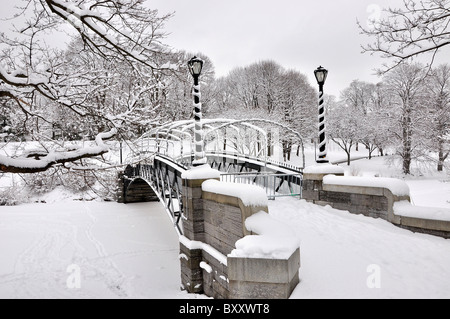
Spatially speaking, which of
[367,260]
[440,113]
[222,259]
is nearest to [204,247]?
[222,259]

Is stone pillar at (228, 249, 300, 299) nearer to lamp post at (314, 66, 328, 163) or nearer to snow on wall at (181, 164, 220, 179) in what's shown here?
snow on wall at (181, 164, 220, 179)

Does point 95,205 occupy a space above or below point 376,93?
below

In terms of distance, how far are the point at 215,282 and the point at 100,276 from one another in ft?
23.7

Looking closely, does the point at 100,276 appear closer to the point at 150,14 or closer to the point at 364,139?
the point at 150,14

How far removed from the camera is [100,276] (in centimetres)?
1270

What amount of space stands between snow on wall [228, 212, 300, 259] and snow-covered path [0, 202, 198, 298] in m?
4.64

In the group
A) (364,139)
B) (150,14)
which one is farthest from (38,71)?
(364,139)

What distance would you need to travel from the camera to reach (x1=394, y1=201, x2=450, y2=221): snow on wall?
6.44 meters

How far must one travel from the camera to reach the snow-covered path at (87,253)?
451 inches

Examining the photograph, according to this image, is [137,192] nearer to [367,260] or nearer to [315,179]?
[315,179]

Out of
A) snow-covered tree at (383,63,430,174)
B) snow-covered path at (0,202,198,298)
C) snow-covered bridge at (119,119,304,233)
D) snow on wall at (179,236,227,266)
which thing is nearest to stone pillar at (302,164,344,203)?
snow-covered bridge at (119,119,304,233)

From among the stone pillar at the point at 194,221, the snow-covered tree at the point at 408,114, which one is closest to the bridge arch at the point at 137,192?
the stone pillar at the point at 194,221

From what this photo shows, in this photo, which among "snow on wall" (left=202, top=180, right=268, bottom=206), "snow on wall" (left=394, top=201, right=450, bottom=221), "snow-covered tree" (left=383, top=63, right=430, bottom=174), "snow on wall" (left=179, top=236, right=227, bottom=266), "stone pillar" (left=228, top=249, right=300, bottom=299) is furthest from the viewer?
"snow-covered tree" (left=383, top=63, right=430, bottom=174)

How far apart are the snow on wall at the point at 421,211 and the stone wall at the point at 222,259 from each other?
344cm
